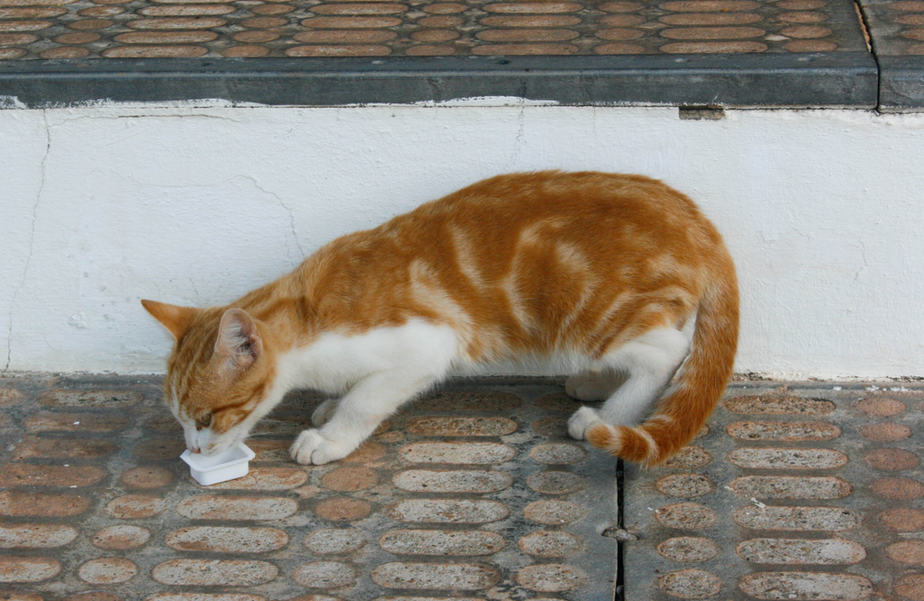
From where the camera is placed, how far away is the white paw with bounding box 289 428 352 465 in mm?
3350

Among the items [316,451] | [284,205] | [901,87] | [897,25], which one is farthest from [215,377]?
[897,25]

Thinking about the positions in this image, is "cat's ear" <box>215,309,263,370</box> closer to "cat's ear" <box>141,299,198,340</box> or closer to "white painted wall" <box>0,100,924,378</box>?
"cat's ear" <box>141,299,198,340</box>

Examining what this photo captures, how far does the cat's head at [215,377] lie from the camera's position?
3166 millimetres

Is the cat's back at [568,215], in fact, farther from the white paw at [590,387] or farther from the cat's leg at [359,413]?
the white paw at [590,387]

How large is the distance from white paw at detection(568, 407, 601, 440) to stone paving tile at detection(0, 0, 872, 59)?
45.2 inches

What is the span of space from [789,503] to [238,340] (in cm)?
158

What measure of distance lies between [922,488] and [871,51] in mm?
1351

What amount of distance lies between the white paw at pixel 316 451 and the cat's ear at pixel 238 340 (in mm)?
331

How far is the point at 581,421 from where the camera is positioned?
3398mm

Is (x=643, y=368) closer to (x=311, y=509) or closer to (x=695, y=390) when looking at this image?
(x=695, y=390)

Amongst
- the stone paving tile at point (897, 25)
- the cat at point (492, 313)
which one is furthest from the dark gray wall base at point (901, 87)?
the cat at point (492, 313)

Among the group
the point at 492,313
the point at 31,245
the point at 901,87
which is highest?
the point at 901,87

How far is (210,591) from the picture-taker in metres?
2.81

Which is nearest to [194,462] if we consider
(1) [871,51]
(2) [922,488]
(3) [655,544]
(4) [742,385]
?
(3) [655,544]
